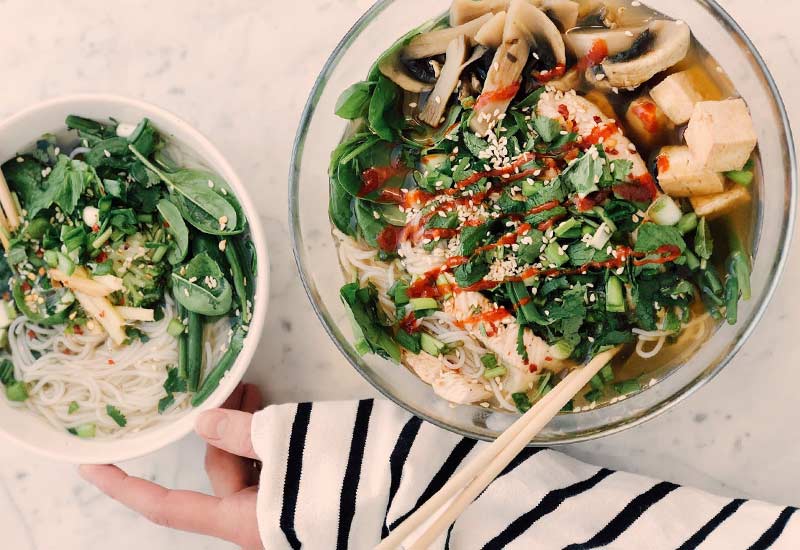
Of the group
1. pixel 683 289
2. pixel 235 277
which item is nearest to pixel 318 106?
pixel 235 277

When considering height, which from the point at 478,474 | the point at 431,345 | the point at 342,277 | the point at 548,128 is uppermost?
the point at 548,128

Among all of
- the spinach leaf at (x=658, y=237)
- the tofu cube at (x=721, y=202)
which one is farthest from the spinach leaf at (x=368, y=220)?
the tofu cube at (x=721, y=202)

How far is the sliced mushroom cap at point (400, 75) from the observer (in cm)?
162

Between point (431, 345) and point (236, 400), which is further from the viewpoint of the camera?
point (236, 400)

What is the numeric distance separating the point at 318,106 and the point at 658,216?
73 centimetres

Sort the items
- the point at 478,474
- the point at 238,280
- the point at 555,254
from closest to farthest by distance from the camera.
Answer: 1. the point at 478,474
2. the point at 555,254
3. the point at 238,280

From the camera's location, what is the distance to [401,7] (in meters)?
1.64

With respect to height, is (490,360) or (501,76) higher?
(501,76)

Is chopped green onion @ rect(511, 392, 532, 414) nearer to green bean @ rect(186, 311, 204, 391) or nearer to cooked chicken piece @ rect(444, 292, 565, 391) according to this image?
cooked chicken piece @ rect(444, 292, 565, 391)

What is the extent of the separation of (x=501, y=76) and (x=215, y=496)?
1.21 m

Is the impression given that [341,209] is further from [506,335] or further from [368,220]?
[506,335]

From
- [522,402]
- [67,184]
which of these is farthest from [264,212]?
[522,402]

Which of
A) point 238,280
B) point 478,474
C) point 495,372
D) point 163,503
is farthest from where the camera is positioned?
point 163,503

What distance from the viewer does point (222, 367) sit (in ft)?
5.82
